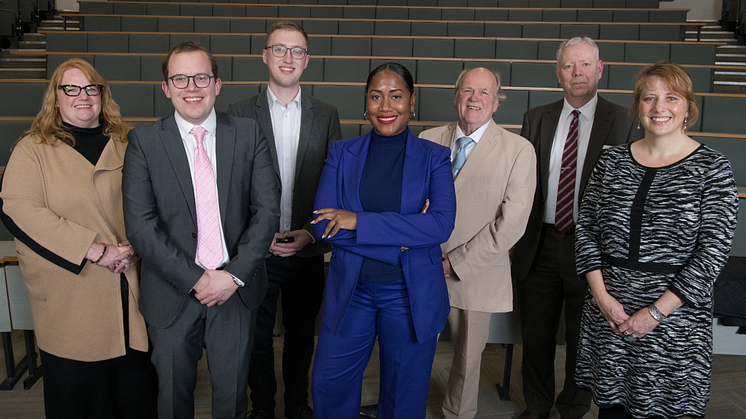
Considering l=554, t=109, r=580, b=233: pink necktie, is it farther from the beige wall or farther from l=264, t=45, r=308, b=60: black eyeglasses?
the beige wall

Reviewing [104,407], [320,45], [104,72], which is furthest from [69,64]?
[320,45]

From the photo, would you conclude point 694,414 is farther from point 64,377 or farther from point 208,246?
point 64,377

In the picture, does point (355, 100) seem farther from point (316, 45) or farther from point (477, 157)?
point (477, 157)

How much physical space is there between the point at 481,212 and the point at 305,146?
61 centimetres

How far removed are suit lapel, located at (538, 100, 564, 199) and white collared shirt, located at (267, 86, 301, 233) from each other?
0.88m

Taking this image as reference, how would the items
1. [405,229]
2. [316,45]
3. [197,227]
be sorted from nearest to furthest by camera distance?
[405,229] → [197,227] → [316,45]

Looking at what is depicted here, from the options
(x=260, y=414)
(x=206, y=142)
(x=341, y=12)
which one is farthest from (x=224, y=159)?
(x=341, y=12)

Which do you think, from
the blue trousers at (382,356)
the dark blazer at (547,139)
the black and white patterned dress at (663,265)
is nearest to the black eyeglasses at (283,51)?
the blue trousers at (382,356)

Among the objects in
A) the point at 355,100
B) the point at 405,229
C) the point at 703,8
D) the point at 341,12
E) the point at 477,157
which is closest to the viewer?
the point at 405,229

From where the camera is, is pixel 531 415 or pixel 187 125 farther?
pixel 531 415

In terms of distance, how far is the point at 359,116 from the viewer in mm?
3602

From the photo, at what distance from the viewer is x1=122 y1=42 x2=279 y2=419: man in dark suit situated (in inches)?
47.7

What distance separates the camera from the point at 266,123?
5.24 feet

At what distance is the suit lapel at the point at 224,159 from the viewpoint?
1.27 m
